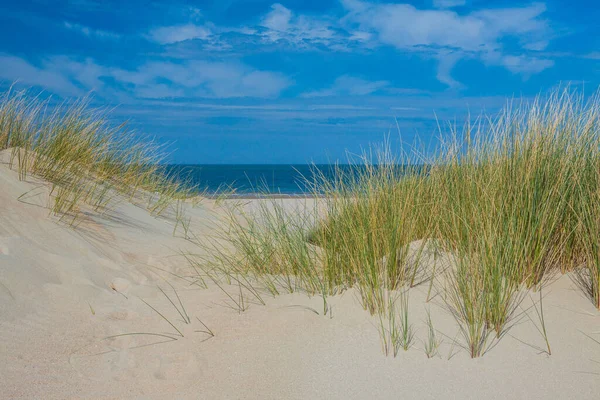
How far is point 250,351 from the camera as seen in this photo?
95.7 inches

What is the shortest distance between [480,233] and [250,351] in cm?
122

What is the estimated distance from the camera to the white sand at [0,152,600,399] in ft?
6.99

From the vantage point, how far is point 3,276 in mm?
3107

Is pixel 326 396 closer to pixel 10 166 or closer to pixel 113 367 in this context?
pixel 113 367

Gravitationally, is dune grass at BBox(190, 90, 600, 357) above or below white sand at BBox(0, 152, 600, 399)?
above

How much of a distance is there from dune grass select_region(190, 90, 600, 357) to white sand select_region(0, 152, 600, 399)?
0.11m

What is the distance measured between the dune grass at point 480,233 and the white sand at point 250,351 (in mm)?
112

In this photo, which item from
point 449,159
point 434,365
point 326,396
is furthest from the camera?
point 449,159

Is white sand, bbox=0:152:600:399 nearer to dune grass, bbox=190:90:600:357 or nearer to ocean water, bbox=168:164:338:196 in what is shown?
dune grass, bbox=190:90:600:357

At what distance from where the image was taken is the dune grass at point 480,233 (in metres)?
2.48

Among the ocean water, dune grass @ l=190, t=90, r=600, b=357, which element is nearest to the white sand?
dune grass @ l=190, t=90, r=600, b=357

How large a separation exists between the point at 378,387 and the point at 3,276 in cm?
222

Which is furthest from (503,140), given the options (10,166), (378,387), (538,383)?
(10,166)

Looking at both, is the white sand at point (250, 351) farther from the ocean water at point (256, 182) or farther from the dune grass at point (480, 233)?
the ocean water at point (256, 182)
